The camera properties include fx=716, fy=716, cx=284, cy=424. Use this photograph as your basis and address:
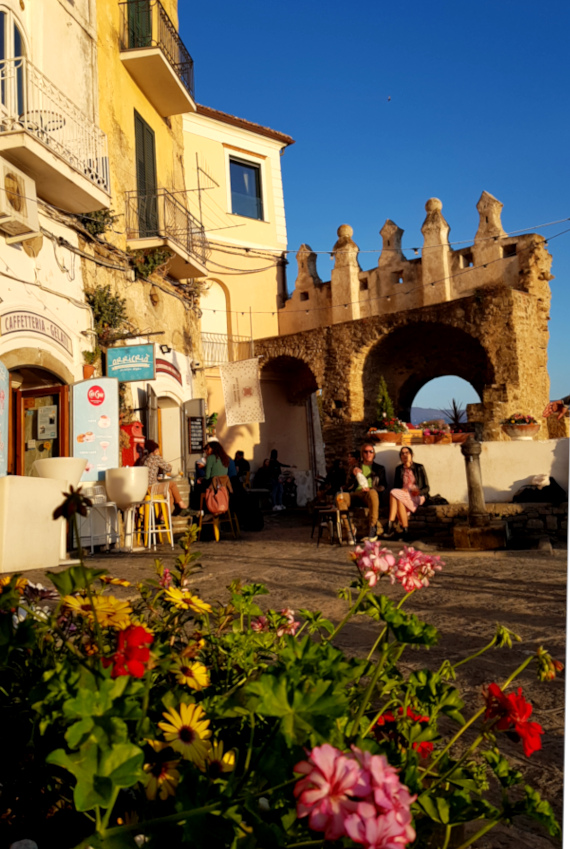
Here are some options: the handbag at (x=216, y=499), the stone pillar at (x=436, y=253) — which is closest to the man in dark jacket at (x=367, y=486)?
the handbag at (x=216, y=499)

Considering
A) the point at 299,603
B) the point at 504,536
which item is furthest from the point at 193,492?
the point at 299,603

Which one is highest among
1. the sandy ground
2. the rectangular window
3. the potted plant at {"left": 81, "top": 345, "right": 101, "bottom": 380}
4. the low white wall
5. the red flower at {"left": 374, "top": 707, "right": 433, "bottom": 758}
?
the rectangular window

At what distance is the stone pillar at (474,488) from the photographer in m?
7.97

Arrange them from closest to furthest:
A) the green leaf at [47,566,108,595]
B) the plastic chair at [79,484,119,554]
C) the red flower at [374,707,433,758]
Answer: the green leaf at [47,566,108,595] → the red flower at [374,707,433,758] → the plastic chair at [79,484,119,554]

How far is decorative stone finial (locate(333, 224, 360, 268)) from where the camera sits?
2177 cm

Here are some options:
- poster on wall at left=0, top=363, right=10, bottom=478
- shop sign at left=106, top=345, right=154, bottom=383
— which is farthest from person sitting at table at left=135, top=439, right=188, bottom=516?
A: poster on wall at left=0, top=363, right=10, bottom=478

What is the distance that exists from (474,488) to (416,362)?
43.8 feet

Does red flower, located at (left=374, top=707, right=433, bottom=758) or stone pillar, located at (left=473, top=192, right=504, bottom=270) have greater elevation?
stone pillar, located at (left=473, top=192, right=504, bottom=270)

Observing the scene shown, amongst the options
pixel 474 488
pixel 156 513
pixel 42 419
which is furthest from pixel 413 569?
pixel 156 513

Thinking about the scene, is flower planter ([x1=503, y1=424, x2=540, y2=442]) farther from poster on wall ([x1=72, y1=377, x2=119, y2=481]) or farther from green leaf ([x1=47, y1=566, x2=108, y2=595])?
green leaf ([x1=47, y1=566, x2=108, y2=595])

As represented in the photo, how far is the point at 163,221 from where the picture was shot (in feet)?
41.5

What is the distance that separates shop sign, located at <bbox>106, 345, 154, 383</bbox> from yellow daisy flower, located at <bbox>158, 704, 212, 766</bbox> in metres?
8.81

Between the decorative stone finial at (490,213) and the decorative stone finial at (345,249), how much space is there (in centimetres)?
411

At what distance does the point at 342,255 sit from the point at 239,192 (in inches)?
142
